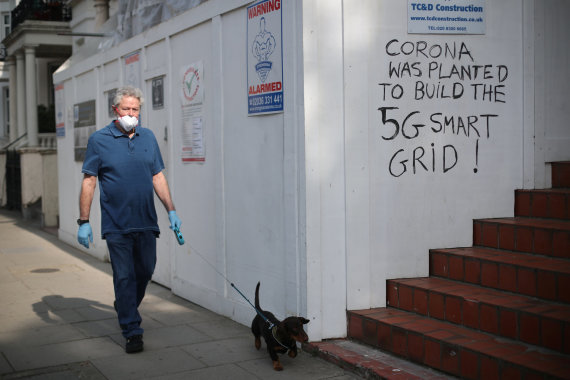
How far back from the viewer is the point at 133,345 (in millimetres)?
5410

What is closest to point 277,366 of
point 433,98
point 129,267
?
point 129,267

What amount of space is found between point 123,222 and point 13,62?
26.5 metres

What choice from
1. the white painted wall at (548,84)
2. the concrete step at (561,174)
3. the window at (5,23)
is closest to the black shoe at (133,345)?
the white painted wall at (548,84)

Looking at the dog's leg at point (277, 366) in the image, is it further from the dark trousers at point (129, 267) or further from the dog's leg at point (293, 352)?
the dark trousers at point (129, 267)

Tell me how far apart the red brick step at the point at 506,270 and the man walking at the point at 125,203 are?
2.40 m

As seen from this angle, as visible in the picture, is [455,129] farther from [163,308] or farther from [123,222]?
[163,308]

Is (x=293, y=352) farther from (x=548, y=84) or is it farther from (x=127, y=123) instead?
(x=548, y=84)

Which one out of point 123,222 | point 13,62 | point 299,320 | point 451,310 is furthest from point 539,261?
point 13,62

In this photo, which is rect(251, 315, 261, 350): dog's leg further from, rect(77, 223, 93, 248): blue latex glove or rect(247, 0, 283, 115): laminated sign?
rect(247, 0, 283, 115): laminated sign

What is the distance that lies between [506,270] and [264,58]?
260 cm

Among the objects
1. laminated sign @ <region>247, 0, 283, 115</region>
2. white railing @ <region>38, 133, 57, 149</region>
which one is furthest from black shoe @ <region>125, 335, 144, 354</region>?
white railing @ <region>38, 133, 57, 149</region>

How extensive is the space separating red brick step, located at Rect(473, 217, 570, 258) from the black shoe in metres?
2.89

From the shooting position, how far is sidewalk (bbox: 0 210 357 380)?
4930 millimetres

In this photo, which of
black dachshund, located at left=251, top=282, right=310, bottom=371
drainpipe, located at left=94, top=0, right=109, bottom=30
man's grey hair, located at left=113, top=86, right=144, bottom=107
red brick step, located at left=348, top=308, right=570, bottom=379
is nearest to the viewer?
red brick step, located at left=348, top=308, right=570, bottom=379
